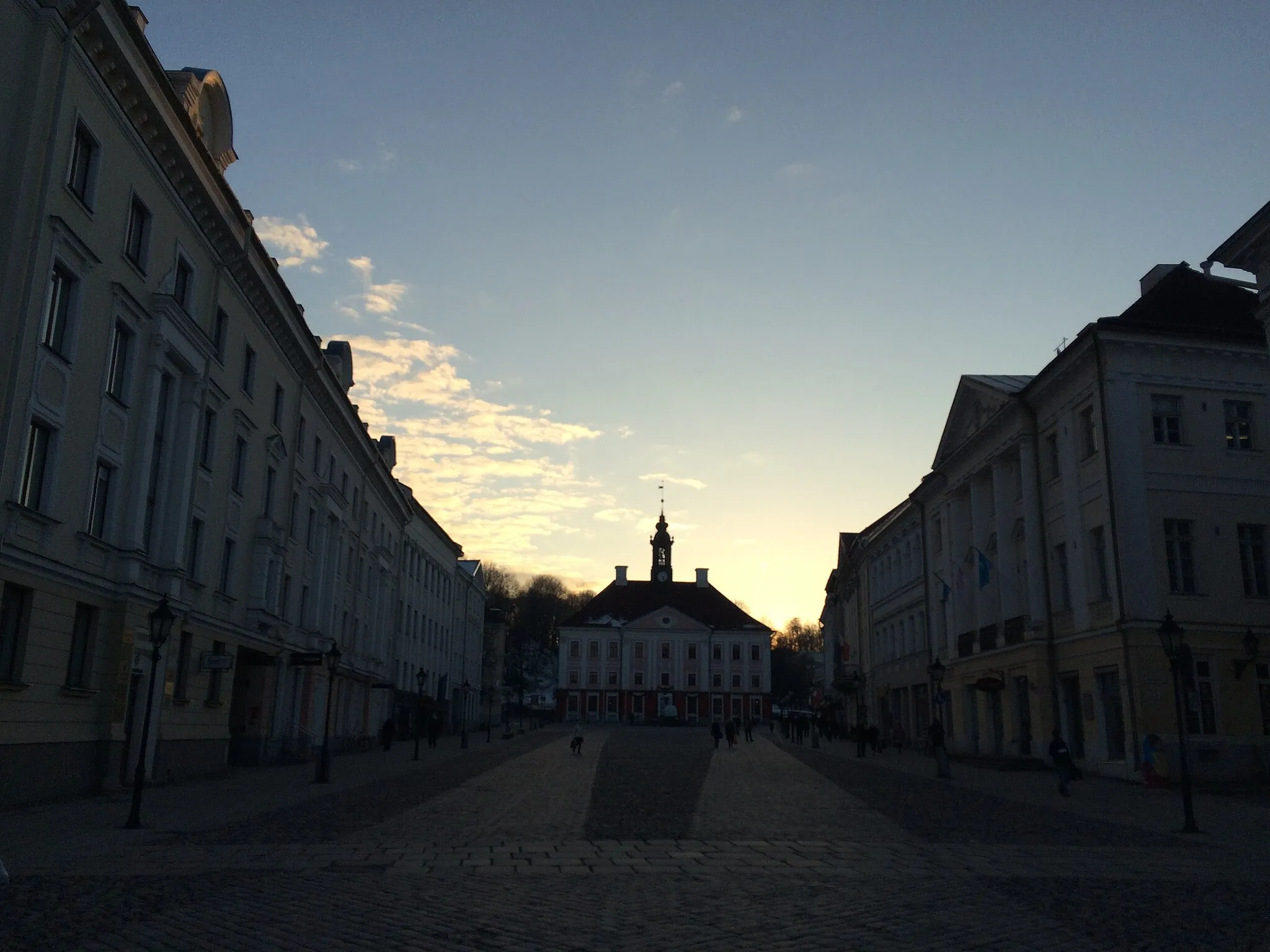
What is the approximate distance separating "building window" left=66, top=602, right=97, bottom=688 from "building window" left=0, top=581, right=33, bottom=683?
186 cm

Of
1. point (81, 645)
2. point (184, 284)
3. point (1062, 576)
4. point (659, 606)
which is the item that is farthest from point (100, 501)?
point (659, 606)

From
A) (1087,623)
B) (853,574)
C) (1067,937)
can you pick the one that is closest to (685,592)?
(853,574)

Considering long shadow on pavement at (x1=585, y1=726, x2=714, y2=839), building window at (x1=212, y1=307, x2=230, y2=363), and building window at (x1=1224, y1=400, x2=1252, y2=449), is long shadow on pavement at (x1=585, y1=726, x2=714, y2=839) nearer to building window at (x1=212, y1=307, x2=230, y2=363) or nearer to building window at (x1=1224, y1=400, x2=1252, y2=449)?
building window at (x1=212, y1=307, x2=230, y2=363)

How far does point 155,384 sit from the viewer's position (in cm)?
2345

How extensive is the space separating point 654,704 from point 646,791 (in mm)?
90390

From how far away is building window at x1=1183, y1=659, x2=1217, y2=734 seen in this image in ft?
92.7

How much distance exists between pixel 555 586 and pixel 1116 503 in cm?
10642

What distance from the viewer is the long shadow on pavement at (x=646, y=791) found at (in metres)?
16.3

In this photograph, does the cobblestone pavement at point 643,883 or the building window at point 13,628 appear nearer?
the cobblestone pavement at point 643,883

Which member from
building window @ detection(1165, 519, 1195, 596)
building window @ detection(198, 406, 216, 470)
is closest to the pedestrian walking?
building window @ detection(1165, 519, 1195, 596)

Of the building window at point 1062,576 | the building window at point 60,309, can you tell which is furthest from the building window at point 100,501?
the building window at point 1062,576

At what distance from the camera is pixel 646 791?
24281 mm

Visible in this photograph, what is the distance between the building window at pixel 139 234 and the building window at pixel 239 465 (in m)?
8.18

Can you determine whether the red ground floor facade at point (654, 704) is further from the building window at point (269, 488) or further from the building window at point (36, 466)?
the building window at point (36, 466)
